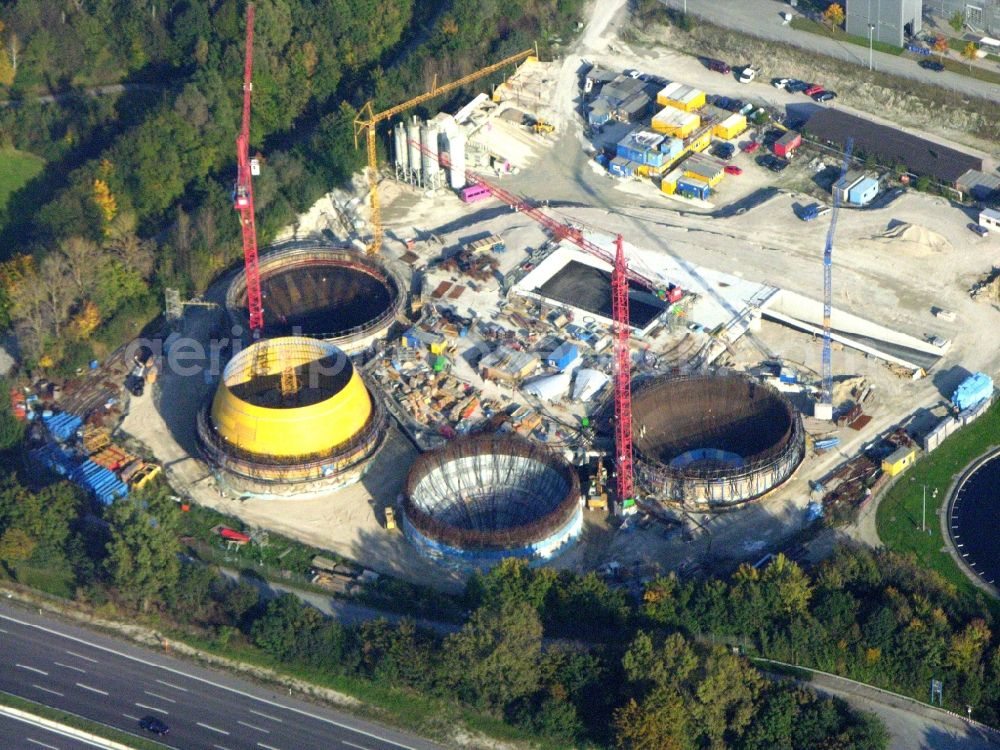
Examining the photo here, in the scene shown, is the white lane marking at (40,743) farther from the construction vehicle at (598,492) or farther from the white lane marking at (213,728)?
the construction vehicle at (598,492)

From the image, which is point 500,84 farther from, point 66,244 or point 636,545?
point 636,545

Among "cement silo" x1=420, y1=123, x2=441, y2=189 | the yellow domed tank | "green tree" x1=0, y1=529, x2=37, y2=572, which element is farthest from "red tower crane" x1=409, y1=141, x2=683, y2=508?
"green tree" x1=0, y1=529, x2=37, y2=572

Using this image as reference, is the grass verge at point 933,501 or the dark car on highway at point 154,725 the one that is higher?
the dark car on highway at point 154,725

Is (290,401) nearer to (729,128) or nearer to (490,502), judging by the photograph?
(490,502)

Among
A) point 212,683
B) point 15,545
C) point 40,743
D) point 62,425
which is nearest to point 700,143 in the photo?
point 62,425

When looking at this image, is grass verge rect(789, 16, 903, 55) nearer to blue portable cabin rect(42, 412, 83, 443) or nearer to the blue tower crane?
the blue tower crane

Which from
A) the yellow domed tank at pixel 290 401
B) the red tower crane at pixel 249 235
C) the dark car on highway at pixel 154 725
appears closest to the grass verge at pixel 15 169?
the red tower crane at pixel 249 235
